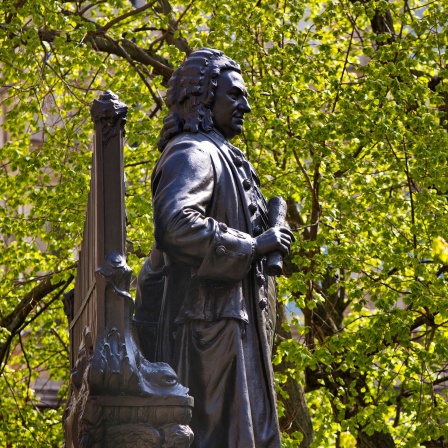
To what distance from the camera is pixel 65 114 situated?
1877 cm

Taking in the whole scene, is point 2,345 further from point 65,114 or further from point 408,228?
point 408,228

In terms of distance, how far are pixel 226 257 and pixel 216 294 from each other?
8.4 inches

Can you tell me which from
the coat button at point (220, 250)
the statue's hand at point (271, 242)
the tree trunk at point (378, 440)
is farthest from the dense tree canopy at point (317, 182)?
the coat button at point (220, 250)

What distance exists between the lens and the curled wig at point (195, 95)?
7234 mm

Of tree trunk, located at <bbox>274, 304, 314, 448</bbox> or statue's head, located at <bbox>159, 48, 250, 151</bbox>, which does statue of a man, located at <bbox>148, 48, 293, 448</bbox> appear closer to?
statue's head, located at <bbox>159, 48, 250, 151</bbox>

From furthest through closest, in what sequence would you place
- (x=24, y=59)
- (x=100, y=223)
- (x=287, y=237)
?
(x=24, y=59) → (x=287, y=237) → (x=100, y=223)

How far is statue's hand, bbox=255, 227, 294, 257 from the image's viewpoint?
6762mm

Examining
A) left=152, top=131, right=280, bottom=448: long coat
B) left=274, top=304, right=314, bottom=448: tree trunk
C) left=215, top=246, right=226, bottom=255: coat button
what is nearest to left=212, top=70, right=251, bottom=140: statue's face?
left=152, top=131, right=280, bottom=448: long coat

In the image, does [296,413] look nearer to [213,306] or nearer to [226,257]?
[213,306]

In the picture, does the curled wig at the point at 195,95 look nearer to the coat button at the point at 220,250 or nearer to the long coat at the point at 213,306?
the long coat at the point at 213,306

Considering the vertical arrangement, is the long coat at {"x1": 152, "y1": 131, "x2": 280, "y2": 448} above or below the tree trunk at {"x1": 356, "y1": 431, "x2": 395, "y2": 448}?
below

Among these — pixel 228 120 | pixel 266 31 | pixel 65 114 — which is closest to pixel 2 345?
pixel 65 114

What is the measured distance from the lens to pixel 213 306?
678 cm

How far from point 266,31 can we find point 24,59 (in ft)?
9.04
